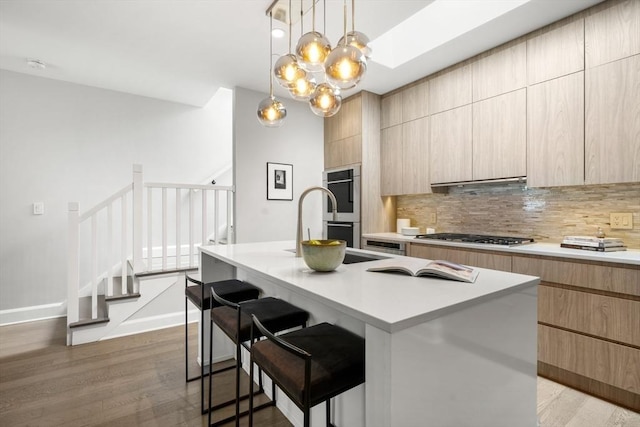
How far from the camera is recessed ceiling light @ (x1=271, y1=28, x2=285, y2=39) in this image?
2.58m

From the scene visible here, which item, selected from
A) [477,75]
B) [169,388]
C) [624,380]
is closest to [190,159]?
[169,388]

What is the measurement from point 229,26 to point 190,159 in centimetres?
232

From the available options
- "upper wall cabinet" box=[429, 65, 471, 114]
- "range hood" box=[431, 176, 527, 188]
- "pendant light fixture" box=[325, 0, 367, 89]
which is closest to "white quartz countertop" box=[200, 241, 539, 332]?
"pendant light fixture" box=[325, 0, 367, 89]

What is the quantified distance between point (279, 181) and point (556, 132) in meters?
2.81

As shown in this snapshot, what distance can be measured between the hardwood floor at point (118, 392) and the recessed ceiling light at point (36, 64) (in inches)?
105

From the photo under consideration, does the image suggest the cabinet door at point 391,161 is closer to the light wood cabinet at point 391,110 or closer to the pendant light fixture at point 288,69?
the light wood cabinet at point 391,110

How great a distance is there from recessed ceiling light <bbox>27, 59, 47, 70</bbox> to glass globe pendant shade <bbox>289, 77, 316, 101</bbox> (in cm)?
289

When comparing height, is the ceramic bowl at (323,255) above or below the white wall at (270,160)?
below

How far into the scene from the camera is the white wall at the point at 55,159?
338cm

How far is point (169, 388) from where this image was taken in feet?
6.86

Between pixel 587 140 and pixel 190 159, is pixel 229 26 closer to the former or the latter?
pixel 190 159

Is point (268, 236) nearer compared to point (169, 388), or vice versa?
point (169, 388)

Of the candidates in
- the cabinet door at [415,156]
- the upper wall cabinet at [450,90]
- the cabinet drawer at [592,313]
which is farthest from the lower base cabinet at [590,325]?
the upper wall cabinet at [450,90]

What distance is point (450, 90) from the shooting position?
→ 10.5 feet
